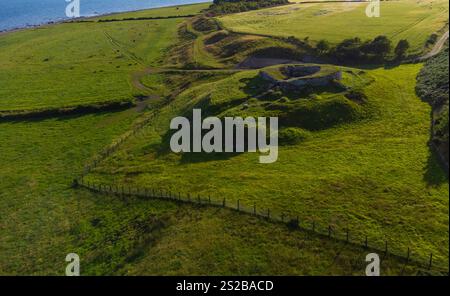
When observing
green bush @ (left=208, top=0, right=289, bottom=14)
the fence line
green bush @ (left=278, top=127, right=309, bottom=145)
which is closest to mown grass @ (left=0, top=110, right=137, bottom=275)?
the fence line

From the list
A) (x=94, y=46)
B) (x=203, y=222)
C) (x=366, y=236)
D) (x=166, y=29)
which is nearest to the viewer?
(x=366, y=236)

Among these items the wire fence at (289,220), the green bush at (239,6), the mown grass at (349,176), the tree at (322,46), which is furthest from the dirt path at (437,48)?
the green bush at (239,6)

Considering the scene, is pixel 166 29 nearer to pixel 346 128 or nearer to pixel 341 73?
pixel 341 73

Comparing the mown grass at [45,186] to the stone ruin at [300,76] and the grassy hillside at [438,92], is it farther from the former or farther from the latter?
the grassy hillside at [438,92]

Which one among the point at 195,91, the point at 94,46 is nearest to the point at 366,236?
the point at 195,91

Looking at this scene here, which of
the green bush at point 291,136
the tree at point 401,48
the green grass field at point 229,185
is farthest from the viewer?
the tree at point 401,48

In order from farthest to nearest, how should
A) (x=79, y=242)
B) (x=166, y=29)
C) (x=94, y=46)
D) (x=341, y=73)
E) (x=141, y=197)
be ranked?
1. (x=166, y=29)
2. (x=94, y=46)
3. (x=341, y=73)
4. (x=141, y=197)
5. (x=79, y=242)

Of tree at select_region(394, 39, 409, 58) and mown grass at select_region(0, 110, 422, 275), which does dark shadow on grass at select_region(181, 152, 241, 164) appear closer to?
mown grass at select_region(0, 110, 422, 275)
